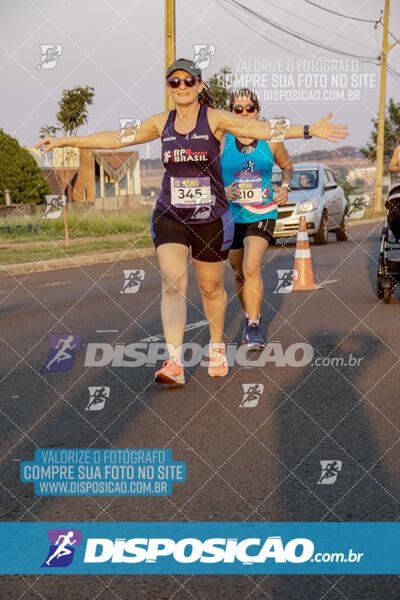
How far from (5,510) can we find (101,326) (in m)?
5.29

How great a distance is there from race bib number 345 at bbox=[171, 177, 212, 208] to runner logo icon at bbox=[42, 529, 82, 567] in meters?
2.99

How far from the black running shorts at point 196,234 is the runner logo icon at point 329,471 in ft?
7.35

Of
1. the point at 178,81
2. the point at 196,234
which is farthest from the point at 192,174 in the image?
the point at 178,81

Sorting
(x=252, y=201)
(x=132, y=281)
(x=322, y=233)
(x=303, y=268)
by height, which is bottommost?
(x=322, y=233)

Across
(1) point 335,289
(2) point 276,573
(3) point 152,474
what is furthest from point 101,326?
(2) point 276,573

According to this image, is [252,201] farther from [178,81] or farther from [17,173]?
[17,173]

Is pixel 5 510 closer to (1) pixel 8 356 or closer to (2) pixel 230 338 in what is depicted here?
(1) pixel 8 356

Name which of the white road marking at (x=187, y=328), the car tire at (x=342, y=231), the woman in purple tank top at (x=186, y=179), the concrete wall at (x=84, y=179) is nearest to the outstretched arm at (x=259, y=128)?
the woman in purple tank top at (x=186, y=179)

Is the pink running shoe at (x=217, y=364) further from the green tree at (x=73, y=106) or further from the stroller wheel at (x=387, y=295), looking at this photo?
the green tree at (x=73, y=106)

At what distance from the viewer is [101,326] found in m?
9.12

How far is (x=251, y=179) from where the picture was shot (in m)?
7.52

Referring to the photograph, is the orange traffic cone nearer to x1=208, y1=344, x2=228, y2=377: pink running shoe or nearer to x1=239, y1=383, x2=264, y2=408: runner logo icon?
x1=208, y1=344, x2=228, y2=377: pink running shoe

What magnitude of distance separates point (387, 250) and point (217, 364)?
3.82m

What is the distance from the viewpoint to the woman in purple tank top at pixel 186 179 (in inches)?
236
